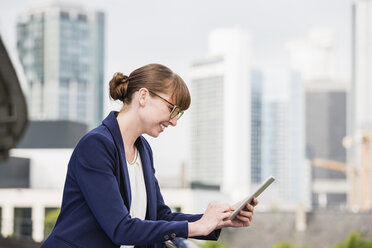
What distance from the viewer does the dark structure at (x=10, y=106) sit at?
28.0 feet

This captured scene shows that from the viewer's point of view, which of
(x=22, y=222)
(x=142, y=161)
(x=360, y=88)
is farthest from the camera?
(x=360, y=88)

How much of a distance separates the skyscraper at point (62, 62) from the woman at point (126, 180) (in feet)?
470

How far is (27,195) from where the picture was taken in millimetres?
47906

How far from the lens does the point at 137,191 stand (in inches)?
79.9

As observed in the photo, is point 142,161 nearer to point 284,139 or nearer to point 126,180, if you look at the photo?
point 126,180

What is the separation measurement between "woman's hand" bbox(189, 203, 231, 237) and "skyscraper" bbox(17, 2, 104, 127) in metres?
143

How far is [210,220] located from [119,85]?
477mm

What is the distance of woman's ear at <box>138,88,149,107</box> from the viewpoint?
1962 mm

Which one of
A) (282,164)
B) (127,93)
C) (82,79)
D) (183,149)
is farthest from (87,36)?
(127,93)

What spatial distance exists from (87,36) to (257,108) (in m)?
50.1

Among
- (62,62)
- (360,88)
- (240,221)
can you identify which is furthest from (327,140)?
(240,221)

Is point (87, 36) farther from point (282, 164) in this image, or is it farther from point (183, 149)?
point (282, 164)

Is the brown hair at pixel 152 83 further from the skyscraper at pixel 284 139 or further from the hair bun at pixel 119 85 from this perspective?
the skyscraper at pixel 284 139

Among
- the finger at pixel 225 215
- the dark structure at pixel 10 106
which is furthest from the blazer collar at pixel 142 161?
the dark structure at pixel 10 106
